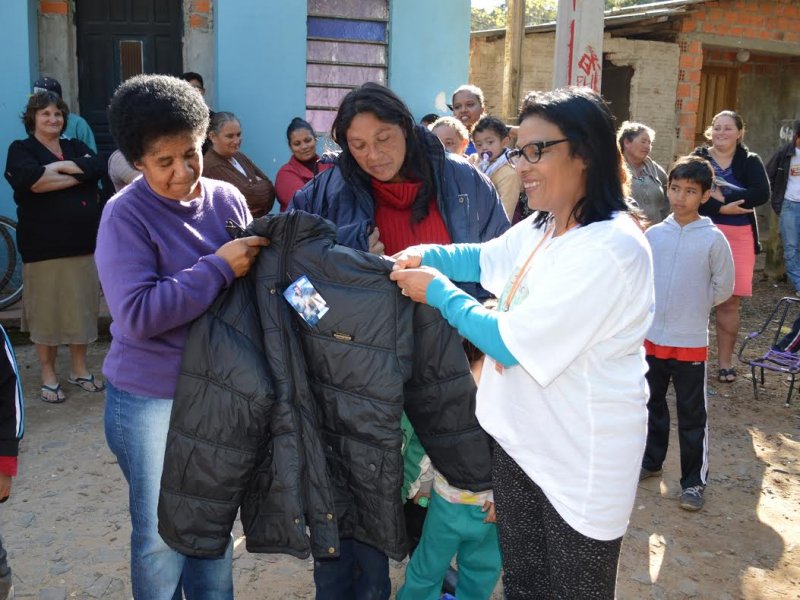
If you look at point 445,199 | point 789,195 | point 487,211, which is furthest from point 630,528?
point 789,195

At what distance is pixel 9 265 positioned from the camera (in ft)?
23.1

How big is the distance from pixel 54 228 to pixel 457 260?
391 cm

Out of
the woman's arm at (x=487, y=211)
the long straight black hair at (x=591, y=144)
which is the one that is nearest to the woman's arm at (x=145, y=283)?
the long straight black hair at (x=591, y=144)

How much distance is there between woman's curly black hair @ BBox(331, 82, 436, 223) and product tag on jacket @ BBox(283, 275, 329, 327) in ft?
2.21

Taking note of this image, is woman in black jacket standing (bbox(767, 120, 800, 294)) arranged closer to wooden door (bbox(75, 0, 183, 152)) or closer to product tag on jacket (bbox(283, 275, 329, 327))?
wooden door (bbox(75, 0, 183, 152))

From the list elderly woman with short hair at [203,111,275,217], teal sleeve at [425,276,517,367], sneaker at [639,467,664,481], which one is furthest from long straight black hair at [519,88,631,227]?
elderly woman with short hair at [203,111,275,217]

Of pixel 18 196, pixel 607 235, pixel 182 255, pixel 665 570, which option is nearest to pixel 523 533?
pixel 607 235

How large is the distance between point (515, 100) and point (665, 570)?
7.08 m

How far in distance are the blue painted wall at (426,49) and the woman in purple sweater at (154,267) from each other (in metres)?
5.95

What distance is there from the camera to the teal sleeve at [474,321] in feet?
6.34

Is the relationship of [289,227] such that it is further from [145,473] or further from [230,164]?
[230,164]

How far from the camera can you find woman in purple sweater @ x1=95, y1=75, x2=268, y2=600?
2090 millimetres

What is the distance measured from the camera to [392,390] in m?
2.26

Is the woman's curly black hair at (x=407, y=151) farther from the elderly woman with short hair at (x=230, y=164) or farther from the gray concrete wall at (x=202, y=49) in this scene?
the gray concrete wall at (x=202, y=49)
